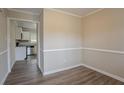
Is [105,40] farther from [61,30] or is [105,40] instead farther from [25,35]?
[25,35]

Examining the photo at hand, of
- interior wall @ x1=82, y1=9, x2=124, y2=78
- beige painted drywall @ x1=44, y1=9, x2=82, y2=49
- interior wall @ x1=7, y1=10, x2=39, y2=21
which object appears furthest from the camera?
interior wall @ x1=7, y1=10, x2=39, y2=21

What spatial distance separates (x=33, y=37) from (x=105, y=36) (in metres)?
8.04

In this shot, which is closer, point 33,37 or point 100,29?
point 100,29

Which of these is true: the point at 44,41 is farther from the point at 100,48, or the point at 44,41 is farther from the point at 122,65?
the point at 122,65

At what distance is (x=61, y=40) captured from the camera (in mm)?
3648

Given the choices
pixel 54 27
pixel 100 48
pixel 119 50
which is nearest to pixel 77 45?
pixel 100 48

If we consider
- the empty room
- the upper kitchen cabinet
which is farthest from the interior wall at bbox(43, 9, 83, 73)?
the upper kitchen cabinet

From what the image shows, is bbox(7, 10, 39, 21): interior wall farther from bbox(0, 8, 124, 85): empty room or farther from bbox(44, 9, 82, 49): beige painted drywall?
bbox(44, 9, 82, 49): beige painted drywall

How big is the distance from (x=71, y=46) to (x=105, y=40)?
1380 millimetres

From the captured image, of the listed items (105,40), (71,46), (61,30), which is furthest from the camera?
(71,46)

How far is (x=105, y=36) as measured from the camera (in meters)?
3.21

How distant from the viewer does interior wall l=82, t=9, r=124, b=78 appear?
274 cm

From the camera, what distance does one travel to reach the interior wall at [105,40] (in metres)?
2.74

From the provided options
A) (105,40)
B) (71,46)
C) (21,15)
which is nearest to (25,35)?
(21,15)
